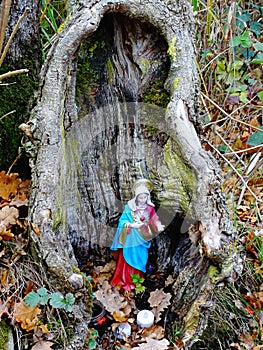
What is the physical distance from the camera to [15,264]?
7.04 ft

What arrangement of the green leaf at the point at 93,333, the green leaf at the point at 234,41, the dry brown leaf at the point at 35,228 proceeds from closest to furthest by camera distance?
1. the dry brown leaf at the point at 35,228
2. the green leaf at the point at 93,333
3. the green leaf at the point at 234,41

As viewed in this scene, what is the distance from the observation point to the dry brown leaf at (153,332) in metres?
2.22

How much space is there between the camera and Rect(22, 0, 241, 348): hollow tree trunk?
2129 millimetres

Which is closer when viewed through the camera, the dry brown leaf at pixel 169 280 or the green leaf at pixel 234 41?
the dry brown leaf at pixel 169 280

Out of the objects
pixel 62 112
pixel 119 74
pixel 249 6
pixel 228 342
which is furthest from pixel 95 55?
pixel 249 6

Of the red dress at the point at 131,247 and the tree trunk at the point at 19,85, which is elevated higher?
the tree trunk at the point at 19,85

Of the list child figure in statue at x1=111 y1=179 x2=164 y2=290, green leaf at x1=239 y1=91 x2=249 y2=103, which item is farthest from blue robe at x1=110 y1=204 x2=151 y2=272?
green leaf at x1=239 y1=91 x2=249 y2=103

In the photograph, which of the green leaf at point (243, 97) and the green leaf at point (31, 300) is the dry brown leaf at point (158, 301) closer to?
the green leaf at point (31, 300)

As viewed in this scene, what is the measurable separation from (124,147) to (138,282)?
2.52 feet

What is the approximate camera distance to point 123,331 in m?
2.23

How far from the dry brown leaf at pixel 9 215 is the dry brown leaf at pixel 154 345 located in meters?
0.88

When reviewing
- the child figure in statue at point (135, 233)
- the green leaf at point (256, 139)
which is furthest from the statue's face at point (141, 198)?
the green leaf at point (256, 139)

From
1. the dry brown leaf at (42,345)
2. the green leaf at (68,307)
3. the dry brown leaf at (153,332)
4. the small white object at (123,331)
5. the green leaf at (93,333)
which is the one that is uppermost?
the green leaf at (68,307)

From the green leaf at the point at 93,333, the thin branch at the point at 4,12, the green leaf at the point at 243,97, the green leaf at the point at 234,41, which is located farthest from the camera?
the green leaf at the point at 243,97
